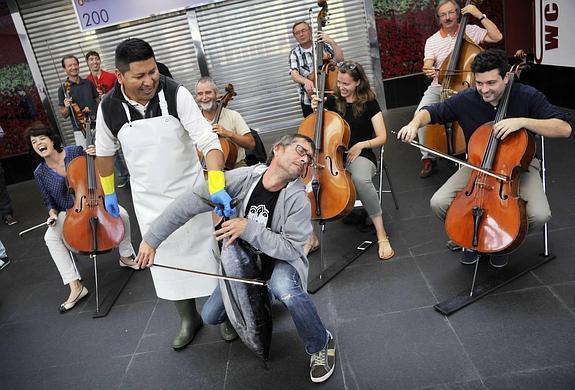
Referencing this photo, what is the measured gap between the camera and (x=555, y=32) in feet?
13.8

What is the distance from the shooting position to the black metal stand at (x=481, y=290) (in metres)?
2.13

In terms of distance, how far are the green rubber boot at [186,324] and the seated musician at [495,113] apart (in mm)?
1359

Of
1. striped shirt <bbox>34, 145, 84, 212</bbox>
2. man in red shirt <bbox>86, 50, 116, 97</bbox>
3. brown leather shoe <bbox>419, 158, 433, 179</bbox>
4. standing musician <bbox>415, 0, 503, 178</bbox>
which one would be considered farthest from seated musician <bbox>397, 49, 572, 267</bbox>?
man in red shirt <bbox>86, 50, 116, 97</bbox>

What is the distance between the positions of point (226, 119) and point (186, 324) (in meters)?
1.41

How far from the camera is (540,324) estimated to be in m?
1.93

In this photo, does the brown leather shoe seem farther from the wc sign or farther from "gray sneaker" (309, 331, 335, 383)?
"gray sneaker" (309, 331, 335, 383)

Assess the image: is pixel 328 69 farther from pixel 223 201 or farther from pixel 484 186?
pixel 223 201

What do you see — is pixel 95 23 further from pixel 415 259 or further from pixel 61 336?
pixel 415 259

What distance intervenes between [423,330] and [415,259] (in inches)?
24.9

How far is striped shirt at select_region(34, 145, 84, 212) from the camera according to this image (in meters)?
2.82

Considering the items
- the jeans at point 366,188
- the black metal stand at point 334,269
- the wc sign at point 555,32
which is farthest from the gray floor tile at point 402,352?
the wc sign at point 555,32

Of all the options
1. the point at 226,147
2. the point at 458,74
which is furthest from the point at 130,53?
the point at 458,74

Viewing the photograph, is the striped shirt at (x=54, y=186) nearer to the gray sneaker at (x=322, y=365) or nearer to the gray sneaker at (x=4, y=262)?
the gray sneaker at (x=4, y=262)

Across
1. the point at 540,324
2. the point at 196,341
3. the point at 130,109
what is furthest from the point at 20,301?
the point at 540,324
